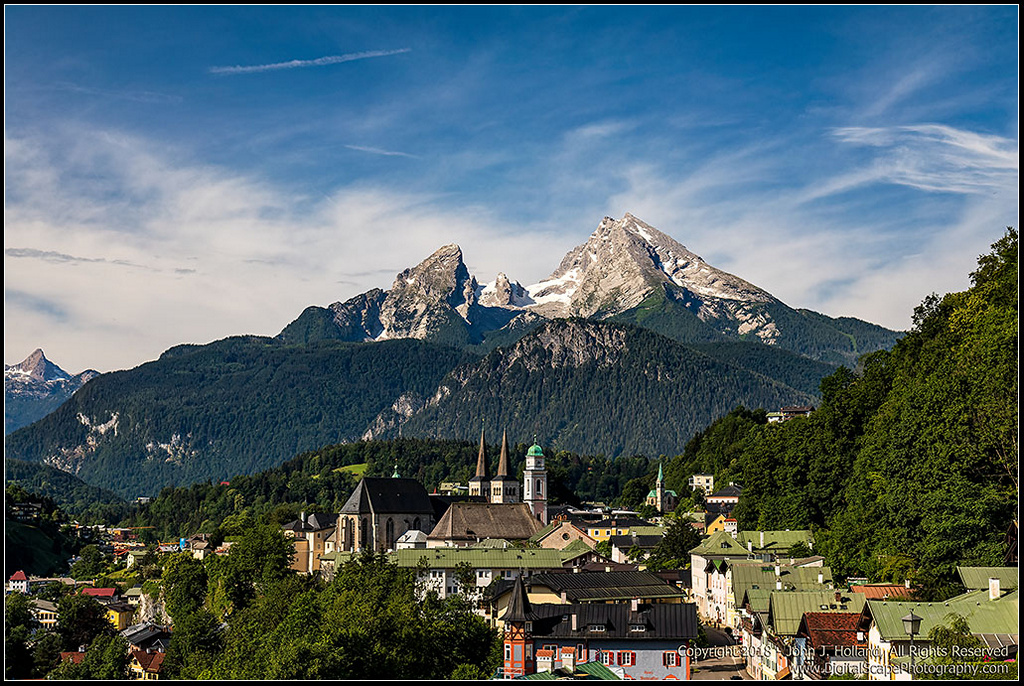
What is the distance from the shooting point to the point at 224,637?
82750mm

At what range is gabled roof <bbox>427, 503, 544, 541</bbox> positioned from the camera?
122m

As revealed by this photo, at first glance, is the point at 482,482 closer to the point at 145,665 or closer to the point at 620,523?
the point at 620,523

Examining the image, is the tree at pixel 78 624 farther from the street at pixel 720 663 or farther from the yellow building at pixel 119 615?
the street at pixel 720 663

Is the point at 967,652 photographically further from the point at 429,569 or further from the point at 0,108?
the point at 429,569

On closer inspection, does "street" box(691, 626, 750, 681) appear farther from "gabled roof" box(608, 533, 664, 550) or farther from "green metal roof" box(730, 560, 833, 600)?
"gabled roof" box(608, 533, 664, 550)

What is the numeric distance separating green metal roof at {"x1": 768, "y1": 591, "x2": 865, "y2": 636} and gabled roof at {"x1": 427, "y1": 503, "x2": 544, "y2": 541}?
66938 mm

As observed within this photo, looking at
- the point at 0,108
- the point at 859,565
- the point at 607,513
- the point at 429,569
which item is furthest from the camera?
the point at 607,513

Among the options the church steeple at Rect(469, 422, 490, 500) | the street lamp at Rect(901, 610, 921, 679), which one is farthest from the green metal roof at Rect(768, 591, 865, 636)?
the church steeple at Rect(469, 422, 490, 500)

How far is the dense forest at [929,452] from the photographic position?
2170 inches

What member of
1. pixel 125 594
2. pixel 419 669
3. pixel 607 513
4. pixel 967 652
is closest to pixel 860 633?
pixel 967 652

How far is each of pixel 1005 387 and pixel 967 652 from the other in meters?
17.2

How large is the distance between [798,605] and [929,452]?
11.2 meters

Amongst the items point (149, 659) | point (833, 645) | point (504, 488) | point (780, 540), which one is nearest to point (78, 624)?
point (149, 659)

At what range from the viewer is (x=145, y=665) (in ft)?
300
